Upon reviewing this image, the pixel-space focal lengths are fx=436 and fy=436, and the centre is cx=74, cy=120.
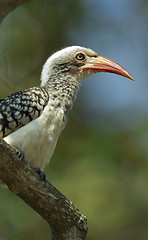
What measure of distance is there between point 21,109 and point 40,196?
1.10 metres

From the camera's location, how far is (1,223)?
8.23 metres

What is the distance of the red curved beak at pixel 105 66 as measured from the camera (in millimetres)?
5875

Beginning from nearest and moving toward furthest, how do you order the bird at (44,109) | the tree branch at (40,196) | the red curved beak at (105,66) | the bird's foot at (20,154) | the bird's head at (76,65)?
the tree branch at (40,196) < the bird's foot at (20,154) < the bird at (44,109) < the bird's head at (76,65) < the red curved beak at (105,66)

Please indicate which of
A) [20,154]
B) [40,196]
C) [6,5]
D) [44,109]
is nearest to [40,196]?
[40,196]

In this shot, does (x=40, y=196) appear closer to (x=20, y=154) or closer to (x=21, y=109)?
(x=20, y=154)

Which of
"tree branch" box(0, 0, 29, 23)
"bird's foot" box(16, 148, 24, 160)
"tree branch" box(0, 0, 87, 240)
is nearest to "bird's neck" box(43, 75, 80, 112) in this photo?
"bird's foot" box(16, 148, 24, 160)

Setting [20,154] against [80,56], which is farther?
[80,56]

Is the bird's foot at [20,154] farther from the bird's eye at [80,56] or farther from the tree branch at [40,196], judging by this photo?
the bird's eye at [80,56]

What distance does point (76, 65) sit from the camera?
19.2ft

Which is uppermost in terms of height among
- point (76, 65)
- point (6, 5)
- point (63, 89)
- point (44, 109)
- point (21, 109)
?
point (6, 5)

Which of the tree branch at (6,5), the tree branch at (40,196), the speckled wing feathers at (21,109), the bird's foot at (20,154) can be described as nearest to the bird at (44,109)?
the speckled wing feathers at (21,109)

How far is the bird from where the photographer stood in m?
4.81

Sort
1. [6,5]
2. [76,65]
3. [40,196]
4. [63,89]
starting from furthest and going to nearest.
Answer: [6,5] < [76,65] < [63,89] < [40,196]

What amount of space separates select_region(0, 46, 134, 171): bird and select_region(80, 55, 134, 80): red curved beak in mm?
13
